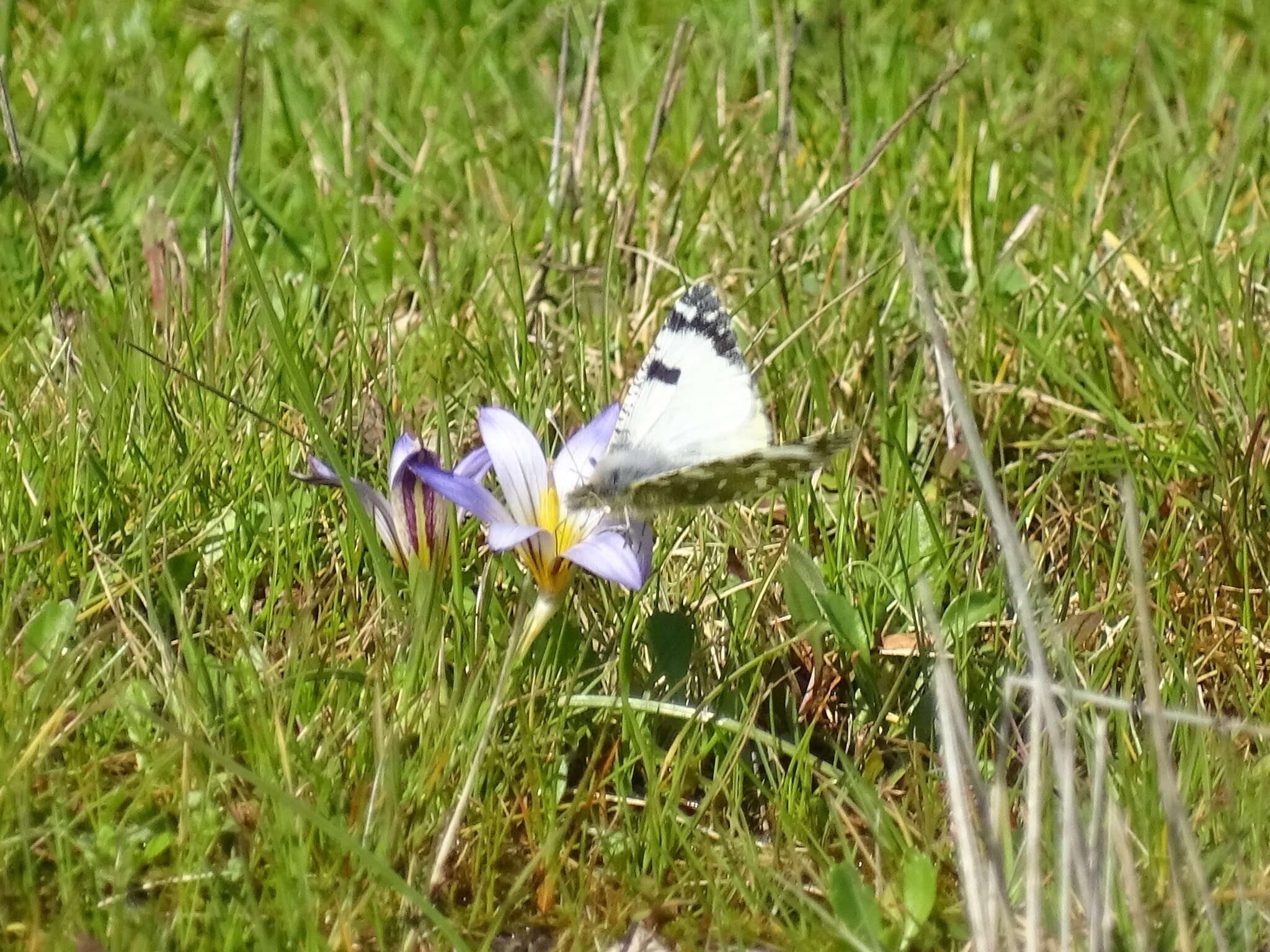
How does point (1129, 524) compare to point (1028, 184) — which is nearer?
point (1129, 524)

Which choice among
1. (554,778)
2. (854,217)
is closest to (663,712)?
(554,778)

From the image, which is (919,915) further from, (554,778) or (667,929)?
(554,778)

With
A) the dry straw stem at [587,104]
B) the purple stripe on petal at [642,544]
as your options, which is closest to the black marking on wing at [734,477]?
the purple stripe on petal at [642,544]

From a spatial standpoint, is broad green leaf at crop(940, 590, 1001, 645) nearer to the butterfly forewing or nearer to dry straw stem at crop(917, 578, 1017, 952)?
the butterfly forewing

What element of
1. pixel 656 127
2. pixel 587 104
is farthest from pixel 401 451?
pixel 587 104

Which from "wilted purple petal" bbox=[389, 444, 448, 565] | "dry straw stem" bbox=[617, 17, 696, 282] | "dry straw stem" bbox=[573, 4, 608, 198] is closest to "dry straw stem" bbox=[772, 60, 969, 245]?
"dry straw stem" bbox=[617, 17, 696, 282]

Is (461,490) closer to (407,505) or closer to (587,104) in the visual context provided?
(407,505)

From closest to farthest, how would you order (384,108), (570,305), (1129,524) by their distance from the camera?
(1129,524) < (570,305) < (384,108)
